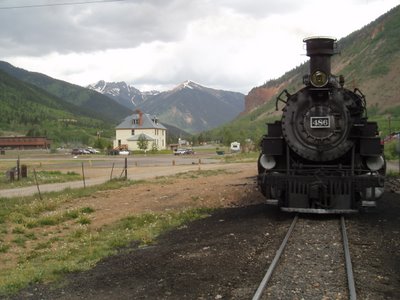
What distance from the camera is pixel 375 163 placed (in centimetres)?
1148

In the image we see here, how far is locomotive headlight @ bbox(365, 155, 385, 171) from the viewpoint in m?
11.4

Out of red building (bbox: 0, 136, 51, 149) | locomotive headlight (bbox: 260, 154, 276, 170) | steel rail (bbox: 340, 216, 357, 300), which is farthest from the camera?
red building (bbox: 0, 136, 51, 149)

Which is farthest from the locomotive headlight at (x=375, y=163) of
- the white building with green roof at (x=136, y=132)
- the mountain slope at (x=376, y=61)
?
the white building with green roof at (x=136, y=132)

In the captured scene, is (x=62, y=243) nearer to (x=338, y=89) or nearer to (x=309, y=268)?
(x=309, y=268)

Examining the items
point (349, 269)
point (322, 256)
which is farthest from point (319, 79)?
Result: point (349, 269)

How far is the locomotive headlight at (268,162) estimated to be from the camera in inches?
480

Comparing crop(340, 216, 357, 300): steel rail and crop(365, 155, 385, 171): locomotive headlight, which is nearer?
crop(340, 216, 357, 300): steel rail

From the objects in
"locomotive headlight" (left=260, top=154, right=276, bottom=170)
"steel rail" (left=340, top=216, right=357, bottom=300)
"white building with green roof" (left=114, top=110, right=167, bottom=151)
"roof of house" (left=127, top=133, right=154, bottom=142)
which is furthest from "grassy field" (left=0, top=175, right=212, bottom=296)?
"white building with green roof" (left=114, top=110, right=167, bottom=151)

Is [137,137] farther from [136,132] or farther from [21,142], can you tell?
[21,142]

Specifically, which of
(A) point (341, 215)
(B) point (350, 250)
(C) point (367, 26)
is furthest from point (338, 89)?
(C) point (367, 26)

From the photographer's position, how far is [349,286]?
5930mm

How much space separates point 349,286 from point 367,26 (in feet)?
675

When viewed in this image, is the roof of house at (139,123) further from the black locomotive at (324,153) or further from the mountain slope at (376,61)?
the black locomotive at (324,153)

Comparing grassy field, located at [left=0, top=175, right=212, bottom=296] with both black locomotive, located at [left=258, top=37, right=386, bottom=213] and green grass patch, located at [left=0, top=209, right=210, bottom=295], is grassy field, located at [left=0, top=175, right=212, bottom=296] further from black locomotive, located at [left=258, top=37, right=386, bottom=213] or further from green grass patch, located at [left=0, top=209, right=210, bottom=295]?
black locomotive, located at [left=258, top=37, right=386, bottom=213]
